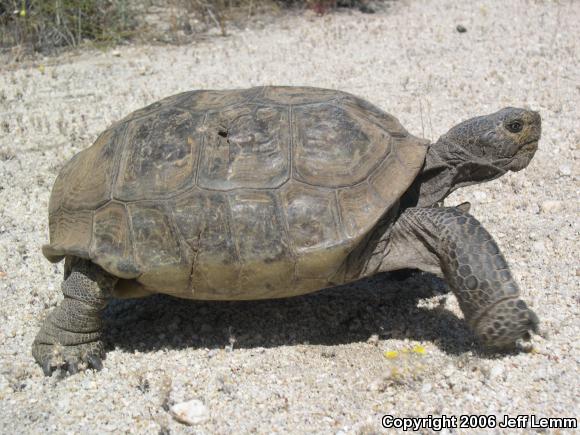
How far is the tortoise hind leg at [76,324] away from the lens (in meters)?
3.42

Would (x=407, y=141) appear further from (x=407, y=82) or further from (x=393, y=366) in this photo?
(x=407, y=82)

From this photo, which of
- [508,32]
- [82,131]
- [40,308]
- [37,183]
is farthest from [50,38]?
[508,32]

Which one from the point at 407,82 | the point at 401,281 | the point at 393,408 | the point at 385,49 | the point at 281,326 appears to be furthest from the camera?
the point at 385,49

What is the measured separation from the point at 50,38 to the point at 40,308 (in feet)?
19.0

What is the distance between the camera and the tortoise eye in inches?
141

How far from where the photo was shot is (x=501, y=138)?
11.8 feet

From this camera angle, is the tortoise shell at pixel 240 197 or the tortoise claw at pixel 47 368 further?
the tortoise claw at pixel 47 368

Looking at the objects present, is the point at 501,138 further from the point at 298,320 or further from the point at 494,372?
the point at 298,320

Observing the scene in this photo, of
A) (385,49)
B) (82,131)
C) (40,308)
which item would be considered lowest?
(40,308)

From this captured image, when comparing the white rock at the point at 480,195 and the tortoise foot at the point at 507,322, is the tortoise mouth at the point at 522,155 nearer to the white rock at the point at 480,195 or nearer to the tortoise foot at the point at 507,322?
the tortoise foot at the point at 507,322

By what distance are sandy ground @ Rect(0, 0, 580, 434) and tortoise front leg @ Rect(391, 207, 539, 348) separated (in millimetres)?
196

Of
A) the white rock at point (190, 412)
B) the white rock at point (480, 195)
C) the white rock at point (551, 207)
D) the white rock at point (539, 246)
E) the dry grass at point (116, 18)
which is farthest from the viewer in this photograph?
the dry grass at point (116, 18)

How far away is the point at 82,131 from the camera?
6.18 metres

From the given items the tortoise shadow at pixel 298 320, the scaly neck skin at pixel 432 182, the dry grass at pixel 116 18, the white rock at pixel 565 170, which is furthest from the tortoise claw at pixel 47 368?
the dry grass at pixel 116 18
